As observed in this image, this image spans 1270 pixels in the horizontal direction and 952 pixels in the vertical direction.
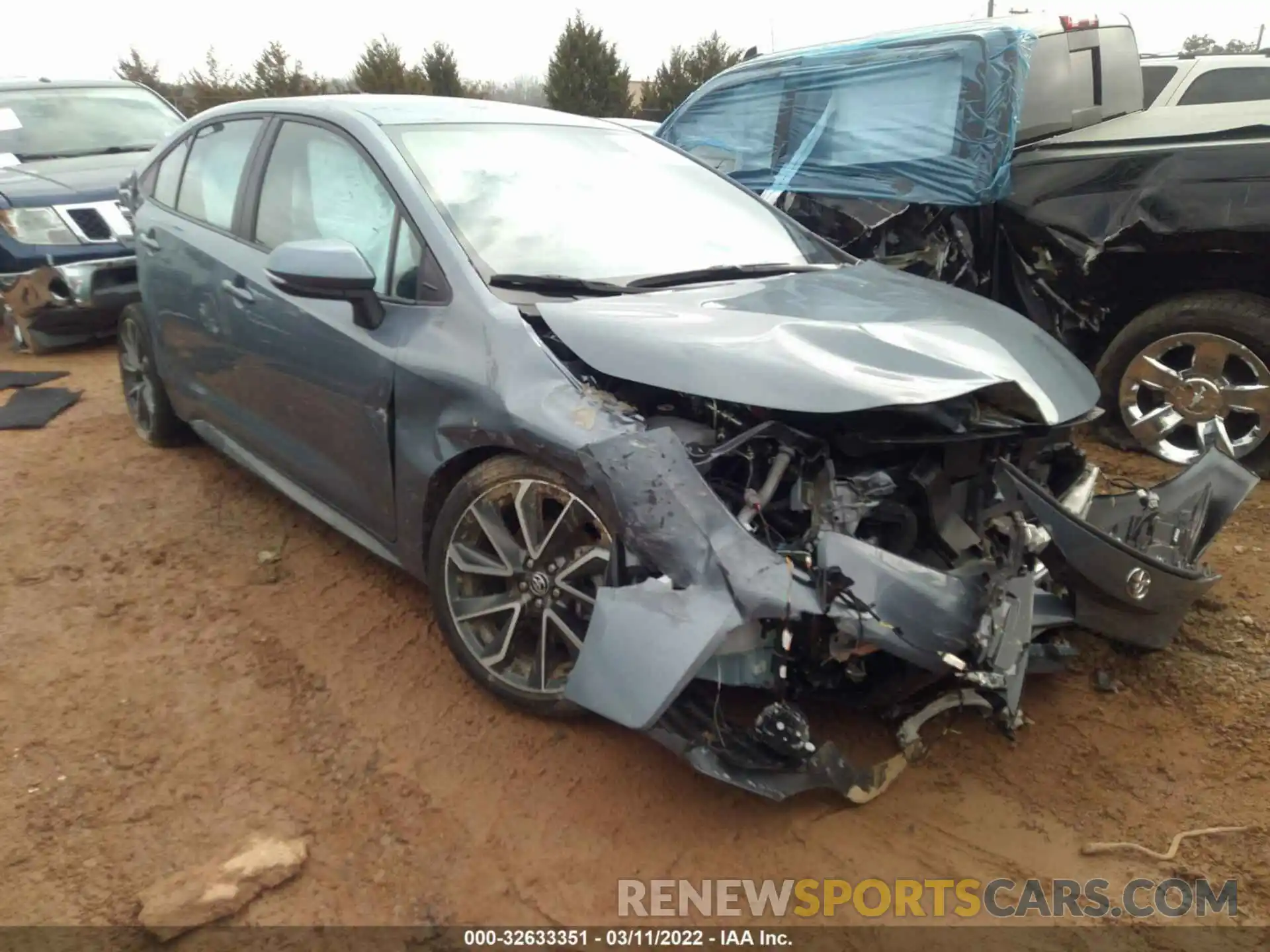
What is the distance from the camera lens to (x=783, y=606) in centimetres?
204

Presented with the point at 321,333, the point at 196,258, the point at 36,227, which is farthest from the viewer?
the point at 36,227

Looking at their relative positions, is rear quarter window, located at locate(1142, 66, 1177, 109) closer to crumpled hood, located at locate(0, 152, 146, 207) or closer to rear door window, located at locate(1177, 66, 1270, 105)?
rear door window, located at locate(1177, 66, 1270, 105)

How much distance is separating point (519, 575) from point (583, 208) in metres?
1.27

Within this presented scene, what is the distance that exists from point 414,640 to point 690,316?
148cm

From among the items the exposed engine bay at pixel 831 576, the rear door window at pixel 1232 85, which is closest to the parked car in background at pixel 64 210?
the exposed engine bay at pixel 831 576

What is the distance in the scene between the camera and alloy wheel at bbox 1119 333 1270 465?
4098 mm

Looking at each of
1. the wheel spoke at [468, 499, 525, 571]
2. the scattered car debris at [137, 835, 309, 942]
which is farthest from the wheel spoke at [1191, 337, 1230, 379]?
the scattered car debris at [137, 835, 309, 942]

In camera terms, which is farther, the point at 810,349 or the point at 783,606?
the point at 810,349

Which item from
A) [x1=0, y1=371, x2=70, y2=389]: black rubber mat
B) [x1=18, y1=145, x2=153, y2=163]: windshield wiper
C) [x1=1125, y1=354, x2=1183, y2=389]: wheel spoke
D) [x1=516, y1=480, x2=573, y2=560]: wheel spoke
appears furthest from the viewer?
[x1=18, y1=145, x2=153, y2=163]: windshield wiper

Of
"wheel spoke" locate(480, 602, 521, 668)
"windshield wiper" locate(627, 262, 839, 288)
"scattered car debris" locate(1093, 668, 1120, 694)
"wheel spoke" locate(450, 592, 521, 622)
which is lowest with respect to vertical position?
"scattered car debris" locate(1093, 668, 1120, 694)

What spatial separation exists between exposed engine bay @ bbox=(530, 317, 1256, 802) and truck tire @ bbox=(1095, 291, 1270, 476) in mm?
2116

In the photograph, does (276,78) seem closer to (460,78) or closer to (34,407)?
(460,78)

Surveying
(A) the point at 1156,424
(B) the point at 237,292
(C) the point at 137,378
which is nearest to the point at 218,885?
(B) the point at 237,292

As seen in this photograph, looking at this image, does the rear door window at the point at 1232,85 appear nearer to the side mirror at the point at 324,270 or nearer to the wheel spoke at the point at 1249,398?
the wheel spoke at the point at 1249,398
